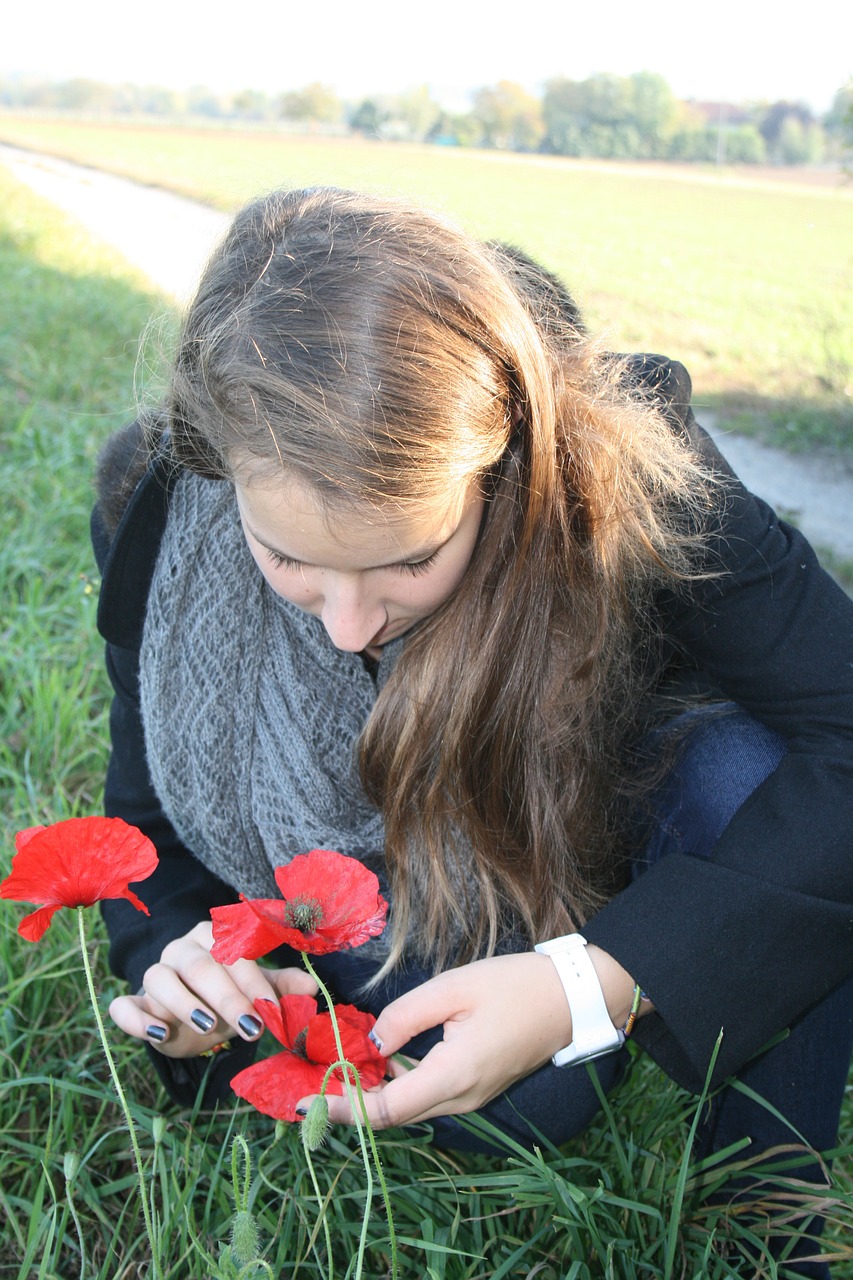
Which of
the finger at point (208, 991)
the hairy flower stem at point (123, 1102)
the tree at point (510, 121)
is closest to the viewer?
the hairy flower stem at point (123, 1102)

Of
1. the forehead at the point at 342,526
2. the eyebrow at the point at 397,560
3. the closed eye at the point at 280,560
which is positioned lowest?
the closed eye at the point at 280,560

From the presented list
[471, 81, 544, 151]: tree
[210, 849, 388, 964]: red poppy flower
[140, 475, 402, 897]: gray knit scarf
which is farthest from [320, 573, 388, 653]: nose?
[471, 81, 544, 151]: tree

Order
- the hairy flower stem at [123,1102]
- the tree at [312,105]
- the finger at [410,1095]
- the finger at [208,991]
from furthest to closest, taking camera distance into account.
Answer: the tree at [312,105] < the finger at [208,991] < the finger at [410,1095] < the hairy flower stem at [123,1102]

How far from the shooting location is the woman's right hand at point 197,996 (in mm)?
1222

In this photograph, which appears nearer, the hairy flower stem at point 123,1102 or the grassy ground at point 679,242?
the hairy flower stem at point 123,1102

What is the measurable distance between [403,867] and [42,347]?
386 cm

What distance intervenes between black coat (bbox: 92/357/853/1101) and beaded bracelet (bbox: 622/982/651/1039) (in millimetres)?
18

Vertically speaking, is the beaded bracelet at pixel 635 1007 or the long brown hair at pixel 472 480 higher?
the long brown hair at pixel 472 480

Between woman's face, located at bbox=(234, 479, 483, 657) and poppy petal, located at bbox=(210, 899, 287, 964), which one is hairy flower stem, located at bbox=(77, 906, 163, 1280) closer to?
poppy petal, located at bbox=(210, 899, 287, 964)

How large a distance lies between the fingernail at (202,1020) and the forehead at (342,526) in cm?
52

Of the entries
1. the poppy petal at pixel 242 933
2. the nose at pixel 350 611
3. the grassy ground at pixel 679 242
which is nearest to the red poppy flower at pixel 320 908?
the poppy petal at pixel 242 933

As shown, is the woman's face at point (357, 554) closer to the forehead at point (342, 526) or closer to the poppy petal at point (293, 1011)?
the forehead at point (342, 526)

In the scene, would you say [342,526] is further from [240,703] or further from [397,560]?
[240,703]

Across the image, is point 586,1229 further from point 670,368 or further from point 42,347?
point 42,347
